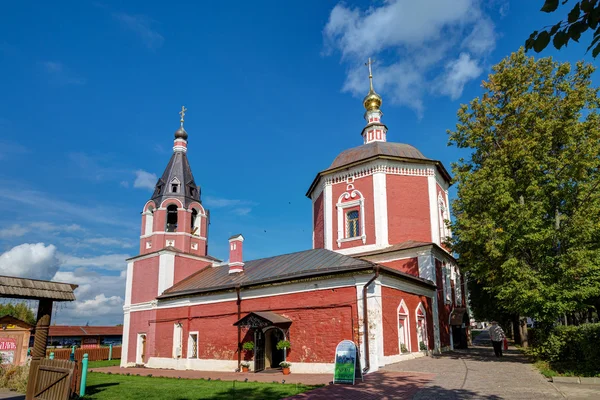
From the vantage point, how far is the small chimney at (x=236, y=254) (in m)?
21.3

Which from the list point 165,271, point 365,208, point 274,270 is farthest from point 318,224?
point 165,271

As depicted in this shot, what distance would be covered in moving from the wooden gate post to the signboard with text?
7465mm

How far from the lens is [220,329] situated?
1844cm

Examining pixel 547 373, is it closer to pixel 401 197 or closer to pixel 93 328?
pixel 401 197

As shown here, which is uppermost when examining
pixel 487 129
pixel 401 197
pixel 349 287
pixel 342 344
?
pixel 487 129

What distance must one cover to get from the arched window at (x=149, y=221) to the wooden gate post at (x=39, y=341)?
15489 mm

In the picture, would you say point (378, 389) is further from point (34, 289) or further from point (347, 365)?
point (34, 289)

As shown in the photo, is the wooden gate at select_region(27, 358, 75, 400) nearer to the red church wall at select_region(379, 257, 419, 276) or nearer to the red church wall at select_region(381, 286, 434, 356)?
the red church wall at select_region(381, 286, 434, 356)

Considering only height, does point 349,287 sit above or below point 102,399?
above

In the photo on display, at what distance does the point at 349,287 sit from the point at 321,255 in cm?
379

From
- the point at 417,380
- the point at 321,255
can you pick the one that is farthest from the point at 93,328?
the point at 417,380

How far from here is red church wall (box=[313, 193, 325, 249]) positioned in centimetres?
2309

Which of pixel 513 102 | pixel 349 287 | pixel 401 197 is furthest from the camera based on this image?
pixel 401 197

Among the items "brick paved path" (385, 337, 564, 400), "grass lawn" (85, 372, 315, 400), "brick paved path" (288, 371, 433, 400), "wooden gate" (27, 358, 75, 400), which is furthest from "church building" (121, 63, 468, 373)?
"wooden gate" (27, 358, 75, 400)
